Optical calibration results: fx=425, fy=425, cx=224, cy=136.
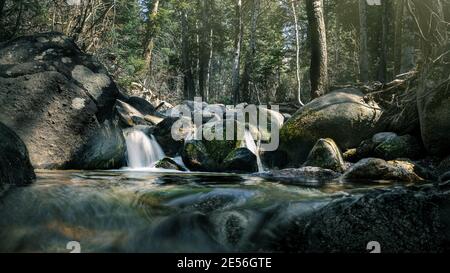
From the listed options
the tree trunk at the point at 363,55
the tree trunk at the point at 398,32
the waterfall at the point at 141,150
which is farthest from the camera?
the tree trunk at the point at 363,55

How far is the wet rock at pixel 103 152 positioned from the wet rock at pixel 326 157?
3743 mm

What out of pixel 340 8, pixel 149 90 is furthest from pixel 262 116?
pixel 340 8

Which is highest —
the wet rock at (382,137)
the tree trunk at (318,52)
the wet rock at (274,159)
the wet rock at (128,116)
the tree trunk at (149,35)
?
the tree trunk at (149,35)

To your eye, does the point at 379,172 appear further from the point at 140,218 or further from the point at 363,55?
the point at 363,55

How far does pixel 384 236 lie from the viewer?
3.33m

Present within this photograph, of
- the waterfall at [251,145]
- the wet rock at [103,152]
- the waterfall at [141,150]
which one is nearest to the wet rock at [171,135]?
Answer: the waterfall at [141,150]

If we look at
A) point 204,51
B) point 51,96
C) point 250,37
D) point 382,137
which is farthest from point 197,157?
point 204,51

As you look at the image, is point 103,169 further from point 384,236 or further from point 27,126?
point 384,236

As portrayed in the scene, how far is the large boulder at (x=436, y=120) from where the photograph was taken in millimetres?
7441

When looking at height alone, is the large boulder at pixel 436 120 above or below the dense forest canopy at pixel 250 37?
below

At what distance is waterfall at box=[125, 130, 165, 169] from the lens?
30.3ft

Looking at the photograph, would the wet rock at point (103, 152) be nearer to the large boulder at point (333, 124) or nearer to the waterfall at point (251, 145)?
the waterfall at point (251, 145)

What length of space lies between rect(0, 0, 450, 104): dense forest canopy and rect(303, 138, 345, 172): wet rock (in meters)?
2.35

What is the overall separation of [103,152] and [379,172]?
4.88 m
